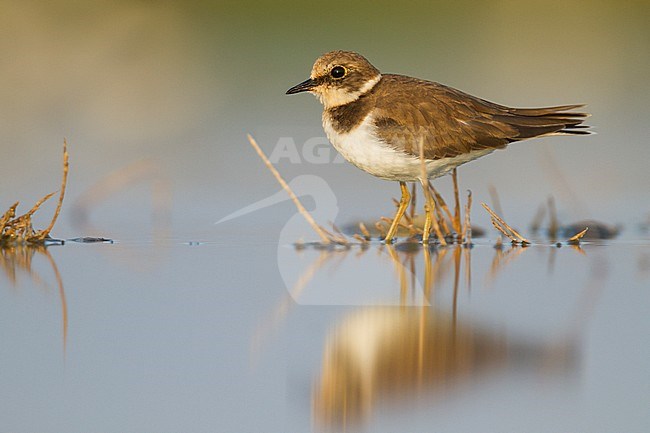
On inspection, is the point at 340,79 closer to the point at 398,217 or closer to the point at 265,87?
the point at 398,217

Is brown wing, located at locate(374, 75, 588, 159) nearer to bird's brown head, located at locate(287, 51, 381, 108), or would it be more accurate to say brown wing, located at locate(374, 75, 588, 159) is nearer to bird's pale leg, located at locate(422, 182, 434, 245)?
bird's brown head, located at locate(287, 51, 381, 108)

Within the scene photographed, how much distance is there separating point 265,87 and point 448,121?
12.6ft

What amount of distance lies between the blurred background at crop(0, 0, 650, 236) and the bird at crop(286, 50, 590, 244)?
0.83 metres

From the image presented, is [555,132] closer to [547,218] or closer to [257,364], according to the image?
[547,218]

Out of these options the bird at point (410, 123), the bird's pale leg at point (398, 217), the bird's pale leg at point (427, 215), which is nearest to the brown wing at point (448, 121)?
the bird at point (410, 123)

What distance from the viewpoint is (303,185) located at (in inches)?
309

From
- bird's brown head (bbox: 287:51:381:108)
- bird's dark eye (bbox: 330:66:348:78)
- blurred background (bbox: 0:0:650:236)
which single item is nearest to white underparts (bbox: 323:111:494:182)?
bird's brown head (bbox: 287:51:381:108)

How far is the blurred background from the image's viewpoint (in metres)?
7.78

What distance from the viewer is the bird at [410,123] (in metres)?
6.26

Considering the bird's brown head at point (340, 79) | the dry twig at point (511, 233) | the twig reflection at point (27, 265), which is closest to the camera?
the twig reflection at point (27, 265)

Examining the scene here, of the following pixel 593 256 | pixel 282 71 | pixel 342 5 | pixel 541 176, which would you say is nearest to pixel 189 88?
pixel 282 71

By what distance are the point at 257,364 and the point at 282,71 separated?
6923mm

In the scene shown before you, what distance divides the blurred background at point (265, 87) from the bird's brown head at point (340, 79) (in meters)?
0.96

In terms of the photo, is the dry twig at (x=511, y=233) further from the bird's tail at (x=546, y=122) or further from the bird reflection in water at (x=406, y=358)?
the bird reflection in water at (x=406, y=358)
